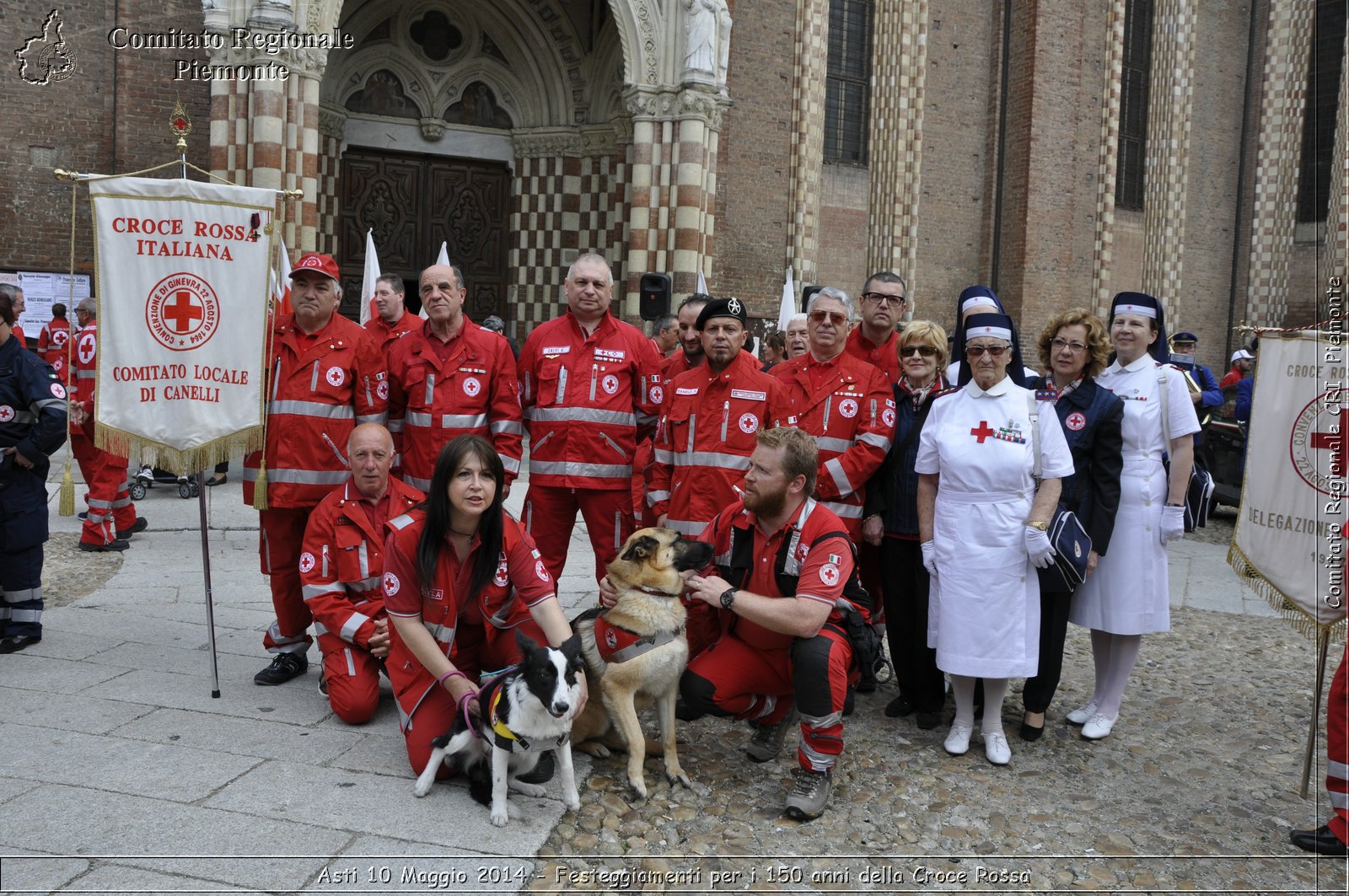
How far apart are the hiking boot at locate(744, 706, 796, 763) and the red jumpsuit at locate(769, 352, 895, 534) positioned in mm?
1216

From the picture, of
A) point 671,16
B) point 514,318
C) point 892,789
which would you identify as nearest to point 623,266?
point 514,318

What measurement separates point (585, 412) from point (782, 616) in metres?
2.07

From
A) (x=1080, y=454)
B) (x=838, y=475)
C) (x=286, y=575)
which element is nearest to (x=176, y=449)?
(x=286, y=575)

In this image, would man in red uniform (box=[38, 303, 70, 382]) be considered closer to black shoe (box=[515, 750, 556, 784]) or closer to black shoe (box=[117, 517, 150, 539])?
Result: black shoe (box=[117, 517, 150, 539])

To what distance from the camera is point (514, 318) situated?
1684 cm

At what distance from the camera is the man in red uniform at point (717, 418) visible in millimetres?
5316

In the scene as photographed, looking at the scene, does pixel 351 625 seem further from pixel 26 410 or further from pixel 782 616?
pixel 26 410

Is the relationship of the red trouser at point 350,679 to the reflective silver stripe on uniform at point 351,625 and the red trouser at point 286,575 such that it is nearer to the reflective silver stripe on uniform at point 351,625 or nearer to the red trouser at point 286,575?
the reflective silver stripe on uniform at point 351,625

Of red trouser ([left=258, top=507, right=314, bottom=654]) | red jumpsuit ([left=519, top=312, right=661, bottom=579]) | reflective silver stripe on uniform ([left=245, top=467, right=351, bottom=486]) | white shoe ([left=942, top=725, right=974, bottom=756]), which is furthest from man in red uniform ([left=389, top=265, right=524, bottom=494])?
white shoe ([left=942, top=725, right=974, bottom=756])

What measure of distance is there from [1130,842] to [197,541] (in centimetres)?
824

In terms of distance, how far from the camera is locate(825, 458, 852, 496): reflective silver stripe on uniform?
531 cm

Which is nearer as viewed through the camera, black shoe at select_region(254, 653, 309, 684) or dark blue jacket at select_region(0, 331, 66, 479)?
black shoe at select_region(254, 653, 309, 684)

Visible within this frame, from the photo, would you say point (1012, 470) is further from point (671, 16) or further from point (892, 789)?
point (671, 16)

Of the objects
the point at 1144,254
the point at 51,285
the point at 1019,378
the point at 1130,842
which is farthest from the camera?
the point at 1144,254
